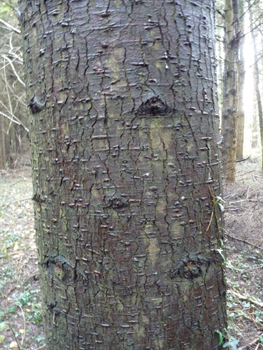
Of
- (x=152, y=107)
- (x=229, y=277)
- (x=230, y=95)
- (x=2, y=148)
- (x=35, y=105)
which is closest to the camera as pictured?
(x=152, y=107)

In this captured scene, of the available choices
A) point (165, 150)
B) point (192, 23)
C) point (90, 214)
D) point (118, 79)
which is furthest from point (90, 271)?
point (192, 23)

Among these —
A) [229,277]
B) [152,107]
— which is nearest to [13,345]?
[229,277]

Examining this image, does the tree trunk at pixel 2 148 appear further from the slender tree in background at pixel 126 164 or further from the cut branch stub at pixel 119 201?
the cut branch stub at pixel 119 201

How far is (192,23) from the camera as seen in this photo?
1131 millimetres

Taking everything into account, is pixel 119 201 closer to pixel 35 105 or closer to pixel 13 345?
pixel 35 105

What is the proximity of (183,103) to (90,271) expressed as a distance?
0.72 m

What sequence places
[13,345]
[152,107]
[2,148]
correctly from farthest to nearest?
[2,148] < [13,345] < [152,107]

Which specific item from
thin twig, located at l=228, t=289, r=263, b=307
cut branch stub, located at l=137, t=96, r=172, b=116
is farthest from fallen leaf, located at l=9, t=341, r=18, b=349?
cut branch stub, located at l=137, t=96, r=172, b=116

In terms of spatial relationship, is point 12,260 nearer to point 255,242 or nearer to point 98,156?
point 255,242

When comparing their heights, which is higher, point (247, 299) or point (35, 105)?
point (35, 105)

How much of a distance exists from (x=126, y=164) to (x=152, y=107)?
222mm

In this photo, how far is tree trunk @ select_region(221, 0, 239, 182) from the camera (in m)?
6.31

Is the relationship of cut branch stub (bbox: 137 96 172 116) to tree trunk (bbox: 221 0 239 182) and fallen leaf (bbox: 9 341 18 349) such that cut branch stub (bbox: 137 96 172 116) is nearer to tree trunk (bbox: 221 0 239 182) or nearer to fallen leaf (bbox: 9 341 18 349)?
fallen leaf (bbox: 9 341 18 349)

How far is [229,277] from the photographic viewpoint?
10.6 ft
